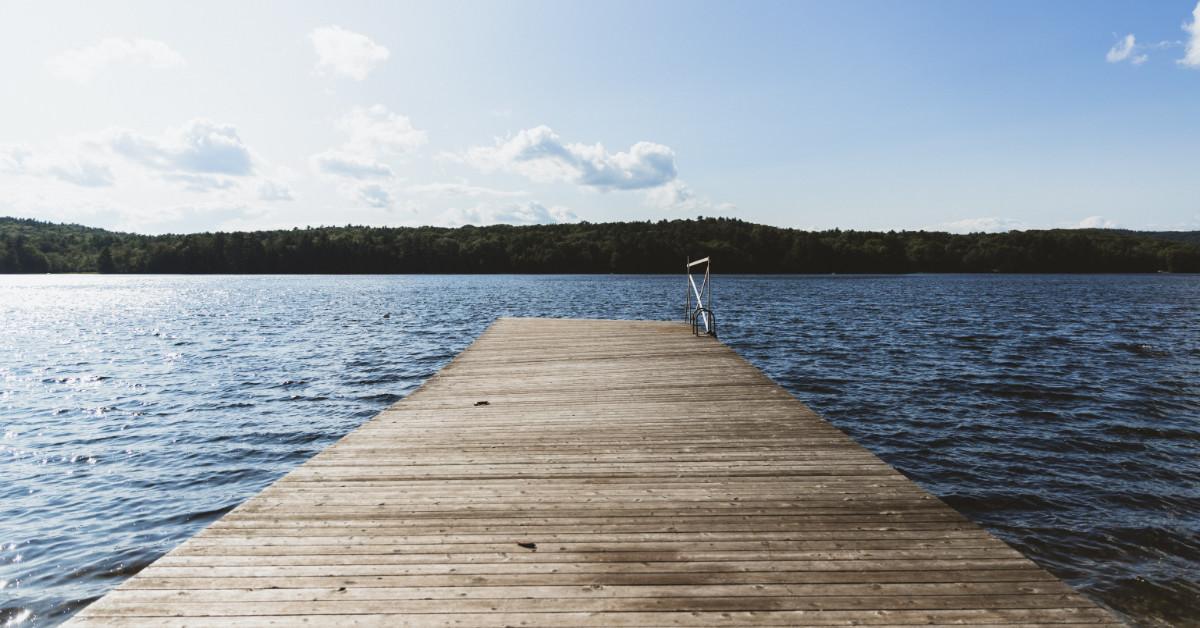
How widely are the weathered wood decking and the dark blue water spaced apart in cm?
303

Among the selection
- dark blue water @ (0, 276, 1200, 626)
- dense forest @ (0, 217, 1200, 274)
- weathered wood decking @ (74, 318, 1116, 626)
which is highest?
dense forest @ (0, 217, 1200, 274)

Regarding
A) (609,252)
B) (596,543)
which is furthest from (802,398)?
(609,252)

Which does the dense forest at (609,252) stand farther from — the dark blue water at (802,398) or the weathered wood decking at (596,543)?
the weathered wood decking at (596,543)

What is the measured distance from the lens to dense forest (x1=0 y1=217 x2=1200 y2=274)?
126875 mm

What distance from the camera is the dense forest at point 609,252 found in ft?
416

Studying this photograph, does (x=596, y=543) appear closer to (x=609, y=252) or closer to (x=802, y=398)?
(x=802, y=398)

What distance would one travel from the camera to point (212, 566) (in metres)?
3.84

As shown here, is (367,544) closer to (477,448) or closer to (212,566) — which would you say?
(212,566)

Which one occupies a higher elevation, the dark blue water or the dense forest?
the dense forest

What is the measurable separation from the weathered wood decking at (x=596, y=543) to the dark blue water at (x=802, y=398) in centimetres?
303

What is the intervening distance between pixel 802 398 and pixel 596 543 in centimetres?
1129

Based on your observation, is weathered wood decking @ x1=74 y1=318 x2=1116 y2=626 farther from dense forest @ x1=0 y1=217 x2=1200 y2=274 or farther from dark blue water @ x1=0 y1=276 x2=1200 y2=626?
dense forest @ x1=0 y1=217 x2=1200 y2=274

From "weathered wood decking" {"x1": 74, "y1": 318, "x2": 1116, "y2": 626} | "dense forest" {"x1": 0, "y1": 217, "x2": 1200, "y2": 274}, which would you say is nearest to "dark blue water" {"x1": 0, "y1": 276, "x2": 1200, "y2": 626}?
"weathered wood decking" {"x1": 74, "y1": 318, "x2": 1116, "y2": 626}

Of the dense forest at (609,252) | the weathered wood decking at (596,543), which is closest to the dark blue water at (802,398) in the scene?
the weathered wood decking at (596,543)
